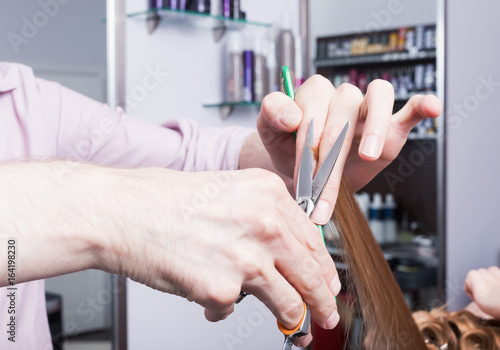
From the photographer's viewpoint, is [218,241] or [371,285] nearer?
[218,241]

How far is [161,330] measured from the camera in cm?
216

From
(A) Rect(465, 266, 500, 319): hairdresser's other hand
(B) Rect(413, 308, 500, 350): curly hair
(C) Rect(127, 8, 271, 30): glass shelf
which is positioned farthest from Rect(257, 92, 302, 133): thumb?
(C) Rect(127, 8, 271, 30): glass shelf

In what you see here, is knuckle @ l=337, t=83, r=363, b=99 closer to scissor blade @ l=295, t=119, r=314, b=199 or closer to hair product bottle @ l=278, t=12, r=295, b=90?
scissor blade @ l=295, t=119, r=314, b=199

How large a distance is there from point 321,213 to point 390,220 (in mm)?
2474

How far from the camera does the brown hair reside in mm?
986

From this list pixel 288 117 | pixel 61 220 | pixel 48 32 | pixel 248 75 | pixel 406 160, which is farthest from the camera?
pixel 406 160

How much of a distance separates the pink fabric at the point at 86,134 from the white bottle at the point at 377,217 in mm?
1934

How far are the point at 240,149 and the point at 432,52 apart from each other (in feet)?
6.55

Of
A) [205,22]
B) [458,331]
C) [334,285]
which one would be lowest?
[458,331]

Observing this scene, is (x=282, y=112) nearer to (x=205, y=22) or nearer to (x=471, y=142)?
(x=205, y=22)

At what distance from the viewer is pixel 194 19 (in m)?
2.24

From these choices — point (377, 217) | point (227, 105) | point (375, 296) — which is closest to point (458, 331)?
point (375, 296)

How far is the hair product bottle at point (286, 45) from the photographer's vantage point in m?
2.54

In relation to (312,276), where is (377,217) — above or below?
below
